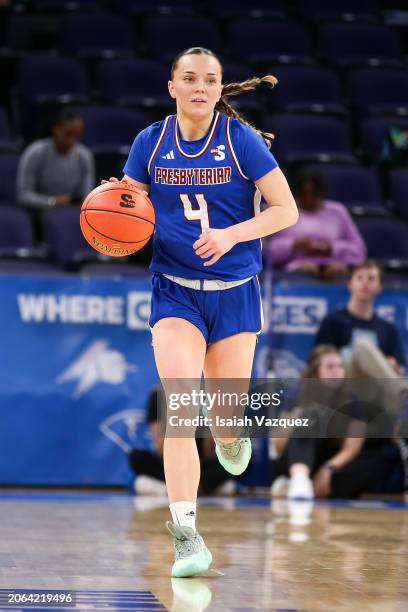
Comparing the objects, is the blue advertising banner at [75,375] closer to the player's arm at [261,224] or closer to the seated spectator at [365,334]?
the seated spectator at [365,334]

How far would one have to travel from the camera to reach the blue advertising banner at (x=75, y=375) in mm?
8633

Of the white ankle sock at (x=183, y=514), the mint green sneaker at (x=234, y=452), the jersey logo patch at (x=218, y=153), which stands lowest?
the white ankle sock at (x=183, y=514)

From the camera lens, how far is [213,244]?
4695mm

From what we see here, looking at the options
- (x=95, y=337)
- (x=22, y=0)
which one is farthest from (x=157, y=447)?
(x=22, y=0)

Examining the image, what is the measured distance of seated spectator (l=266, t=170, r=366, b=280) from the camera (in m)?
9.33

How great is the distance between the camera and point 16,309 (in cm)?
864

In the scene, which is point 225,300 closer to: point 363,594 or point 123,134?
point 363,594

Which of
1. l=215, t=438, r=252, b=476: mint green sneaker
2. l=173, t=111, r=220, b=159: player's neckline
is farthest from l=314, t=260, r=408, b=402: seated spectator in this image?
l=173, t=111, r=220, b=159: player's neckline

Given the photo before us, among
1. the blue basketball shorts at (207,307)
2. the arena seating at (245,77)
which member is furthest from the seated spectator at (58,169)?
the blue basketball shorts at (207,307)

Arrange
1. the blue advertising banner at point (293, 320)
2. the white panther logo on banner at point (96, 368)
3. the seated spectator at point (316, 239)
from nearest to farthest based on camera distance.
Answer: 1. the white panther logo on banner at point (96, 368)
2. the blue advertising banner at point (293, 320)
3. the seated spectator at point (316, 239)

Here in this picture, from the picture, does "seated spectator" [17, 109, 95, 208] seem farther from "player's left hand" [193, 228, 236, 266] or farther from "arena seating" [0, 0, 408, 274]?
"player's left hand" [193, 228, 236, 266]

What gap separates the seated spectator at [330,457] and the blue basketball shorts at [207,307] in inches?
126

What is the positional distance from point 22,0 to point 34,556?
10.2m

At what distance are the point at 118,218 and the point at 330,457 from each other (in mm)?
4472
